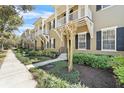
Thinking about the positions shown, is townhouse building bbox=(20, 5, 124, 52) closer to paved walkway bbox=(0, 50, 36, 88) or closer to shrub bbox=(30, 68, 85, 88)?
paved walkway bbox=(0, 50, 36, 88)

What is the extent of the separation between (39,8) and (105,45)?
3.05m

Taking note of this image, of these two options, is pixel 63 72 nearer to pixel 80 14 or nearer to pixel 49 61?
pixel 49 61

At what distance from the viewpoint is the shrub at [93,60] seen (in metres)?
7.25

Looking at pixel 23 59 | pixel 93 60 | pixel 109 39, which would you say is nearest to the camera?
pixel 93 60

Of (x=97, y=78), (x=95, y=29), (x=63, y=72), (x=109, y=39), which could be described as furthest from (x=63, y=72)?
(x=95, y=29)

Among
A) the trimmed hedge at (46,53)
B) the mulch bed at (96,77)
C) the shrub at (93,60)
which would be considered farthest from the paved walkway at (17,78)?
the shrub at (93,60)

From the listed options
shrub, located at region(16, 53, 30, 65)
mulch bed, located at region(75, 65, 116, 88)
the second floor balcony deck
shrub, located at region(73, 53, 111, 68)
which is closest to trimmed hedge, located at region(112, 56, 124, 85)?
mulch bed, located at region(75, 65, 116, 88)

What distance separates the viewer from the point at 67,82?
21.4ft

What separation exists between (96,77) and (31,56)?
3236mm

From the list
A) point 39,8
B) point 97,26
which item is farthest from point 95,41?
point 39,8

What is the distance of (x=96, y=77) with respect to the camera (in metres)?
6.75

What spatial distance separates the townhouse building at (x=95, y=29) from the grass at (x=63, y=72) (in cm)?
97
